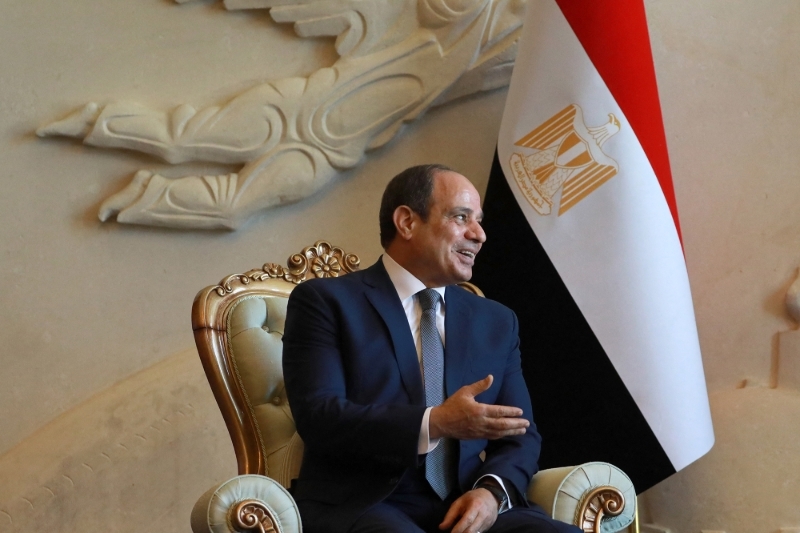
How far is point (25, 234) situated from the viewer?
349 cm

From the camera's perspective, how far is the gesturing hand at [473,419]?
1.82 meters

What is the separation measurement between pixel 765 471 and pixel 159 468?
217 cm

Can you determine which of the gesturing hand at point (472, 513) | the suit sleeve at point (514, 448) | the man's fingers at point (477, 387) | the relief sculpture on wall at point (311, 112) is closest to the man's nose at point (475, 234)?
the suit sleeve at point (514, 448)

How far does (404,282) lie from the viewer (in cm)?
229

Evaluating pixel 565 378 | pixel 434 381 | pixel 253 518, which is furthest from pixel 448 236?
pixel 565 378

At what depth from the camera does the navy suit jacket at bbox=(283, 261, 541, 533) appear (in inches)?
76.3

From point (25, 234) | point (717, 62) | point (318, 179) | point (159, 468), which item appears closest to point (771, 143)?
point (717, 62)

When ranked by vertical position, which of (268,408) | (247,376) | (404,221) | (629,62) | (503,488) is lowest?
(503,488)

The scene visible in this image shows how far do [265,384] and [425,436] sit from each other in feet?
2.33

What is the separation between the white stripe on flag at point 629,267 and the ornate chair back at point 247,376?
104cm

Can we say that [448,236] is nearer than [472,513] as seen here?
No

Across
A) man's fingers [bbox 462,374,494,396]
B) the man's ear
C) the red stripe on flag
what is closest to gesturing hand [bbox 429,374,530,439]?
man's fingers [bbox 462,374,494,396]

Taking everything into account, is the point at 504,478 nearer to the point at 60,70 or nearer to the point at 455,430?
the point at 455,430

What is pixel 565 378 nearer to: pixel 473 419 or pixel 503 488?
pixel 503 488
